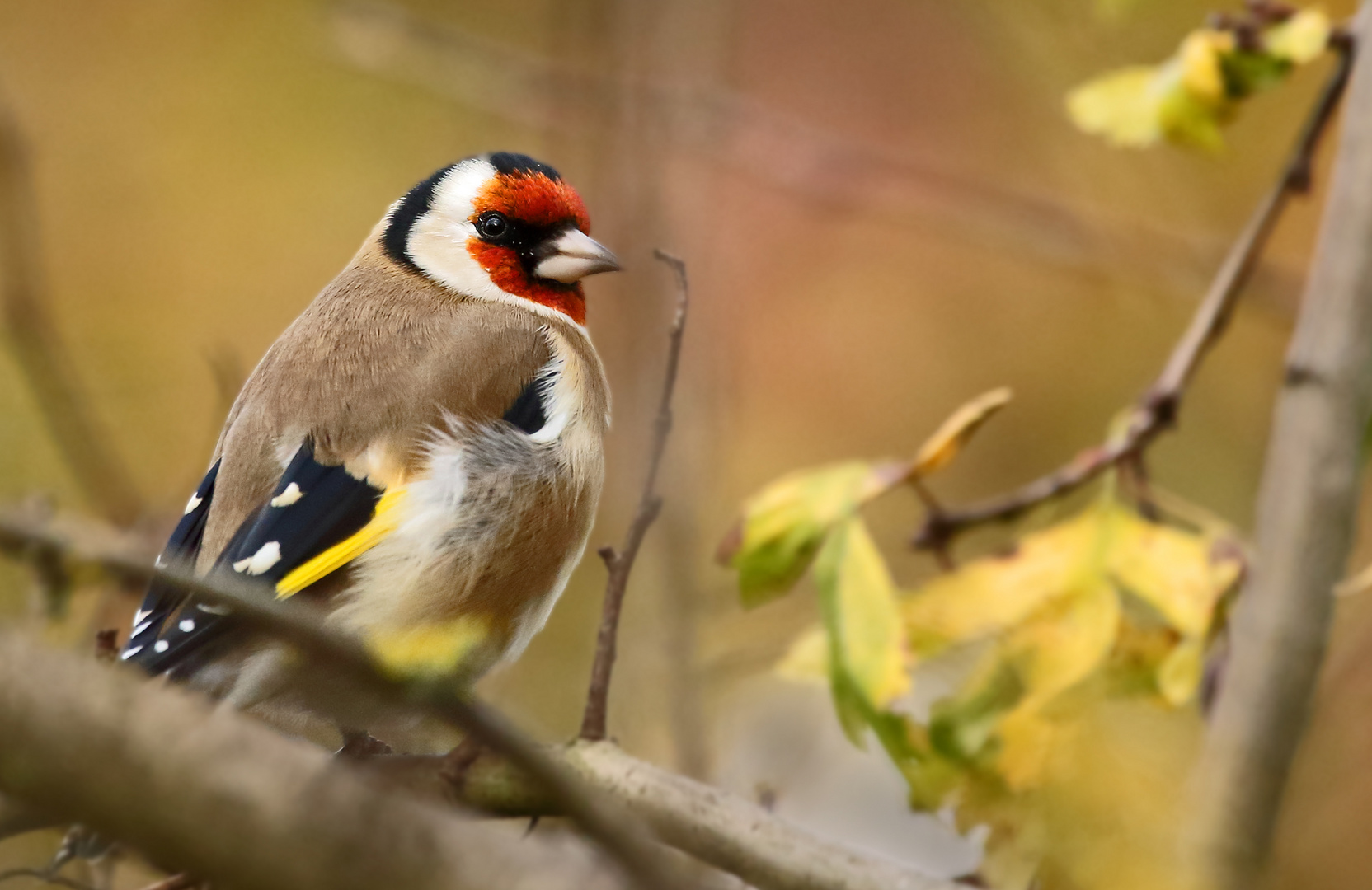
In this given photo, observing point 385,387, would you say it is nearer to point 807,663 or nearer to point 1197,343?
point 807,663

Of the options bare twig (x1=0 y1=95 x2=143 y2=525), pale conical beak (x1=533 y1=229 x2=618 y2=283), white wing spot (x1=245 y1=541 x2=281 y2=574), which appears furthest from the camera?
bare twig (x1=0 y1=95 x2=143 y2=525)

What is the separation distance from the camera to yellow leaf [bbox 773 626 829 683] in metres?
2.49

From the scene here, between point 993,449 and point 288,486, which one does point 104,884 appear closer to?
point 288,486

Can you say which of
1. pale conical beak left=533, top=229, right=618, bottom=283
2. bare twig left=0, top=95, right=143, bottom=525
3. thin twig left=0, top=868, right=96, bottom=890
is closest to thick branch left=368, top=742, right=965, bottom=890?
thin twig left=0, top=868, right=96, bottom=890

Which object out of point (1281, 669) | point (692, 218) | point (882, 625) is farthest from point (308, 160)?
point (1281, 669)

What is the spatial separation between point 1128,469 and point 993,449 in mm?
2952

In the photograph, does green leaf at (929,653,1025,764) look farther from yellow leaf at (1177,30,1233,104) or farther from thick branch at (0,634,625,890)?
thick branch at (0,634,625,890)

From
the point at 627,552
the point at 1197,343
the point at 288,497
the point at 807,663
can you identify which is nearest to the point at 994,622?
the point at 807,663

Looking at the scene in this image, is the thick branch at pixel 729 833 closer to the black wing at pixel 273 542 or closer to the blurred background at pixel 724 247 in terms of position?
the black wing at pixel 273 542

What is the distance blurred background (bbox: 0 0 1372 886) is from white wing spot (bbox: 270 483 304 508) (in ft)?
3.25

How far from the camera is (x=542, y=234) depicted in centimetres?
306

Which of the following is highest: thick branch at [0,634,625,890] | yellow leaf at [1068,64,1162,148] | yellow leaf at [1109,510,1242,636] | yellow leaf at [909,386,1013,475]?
yellow leaf at [1068,64,1162,148]

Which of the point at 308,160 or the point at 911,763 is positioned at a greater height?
the point at 308,160

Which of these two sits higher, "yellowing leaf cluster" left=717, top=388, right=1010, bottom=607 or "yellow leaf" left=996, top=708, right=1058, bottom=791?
"yellowing leaf cluster" left=717, top=388, right=1010, bottom=607
